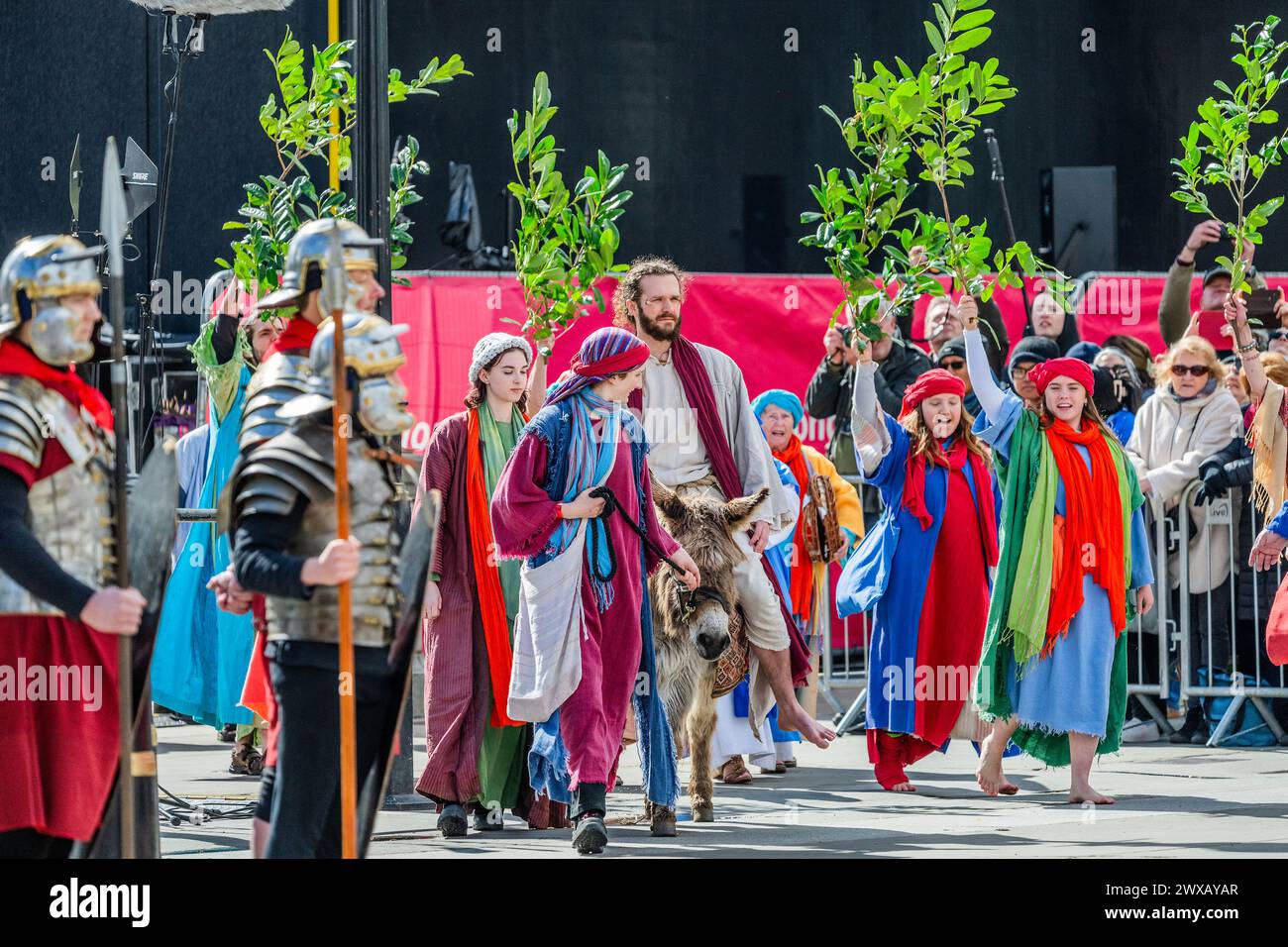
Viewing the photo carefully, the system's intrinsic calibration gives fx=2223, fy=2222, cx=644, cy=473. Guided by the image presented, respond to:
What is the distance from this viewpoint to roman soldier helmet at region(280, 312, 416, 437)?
18.2ft

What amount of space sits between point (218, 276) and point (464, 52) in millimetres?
5569

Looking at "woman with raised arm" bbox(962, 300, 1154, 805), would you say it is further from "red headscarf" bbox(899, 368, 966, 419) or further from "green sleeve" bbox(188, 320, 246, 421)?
"green sleeve" bbox(188, 320, 246, 421)

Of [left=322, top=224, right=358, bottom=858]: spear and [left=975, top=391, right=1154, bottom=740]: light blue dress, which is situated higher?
[left=322, top=224, right=358, bottom=858]: spear

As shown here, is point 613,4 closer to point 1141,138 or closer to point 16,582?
point 1141,138

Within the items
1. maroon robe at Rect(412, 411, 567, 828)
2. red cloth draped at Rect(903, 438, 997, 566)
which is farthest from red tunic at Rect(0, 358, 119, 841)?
red cloth draped at Rect(903, 438, 997, 566)

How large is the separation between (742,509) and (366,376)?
3.99 m

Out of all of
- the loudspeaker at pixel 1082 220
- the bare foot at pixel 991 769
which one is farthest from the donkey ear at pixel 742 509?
the loudspeaker at pixel 1082 220

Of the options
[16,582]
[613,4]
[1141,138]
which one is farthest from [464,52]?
[16,582]

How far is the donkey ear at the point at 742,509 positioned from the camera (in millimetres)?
9359

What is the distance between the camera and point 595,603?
8602 mm

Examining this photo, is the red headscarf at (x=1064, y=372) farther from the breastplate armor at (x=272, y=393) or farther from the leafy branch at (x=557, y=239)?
the breastplate armor at (x=272, y=393)

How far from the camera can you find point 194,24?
11188mm

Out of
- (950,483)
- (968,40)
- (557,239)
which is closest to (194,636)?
(557,239)
